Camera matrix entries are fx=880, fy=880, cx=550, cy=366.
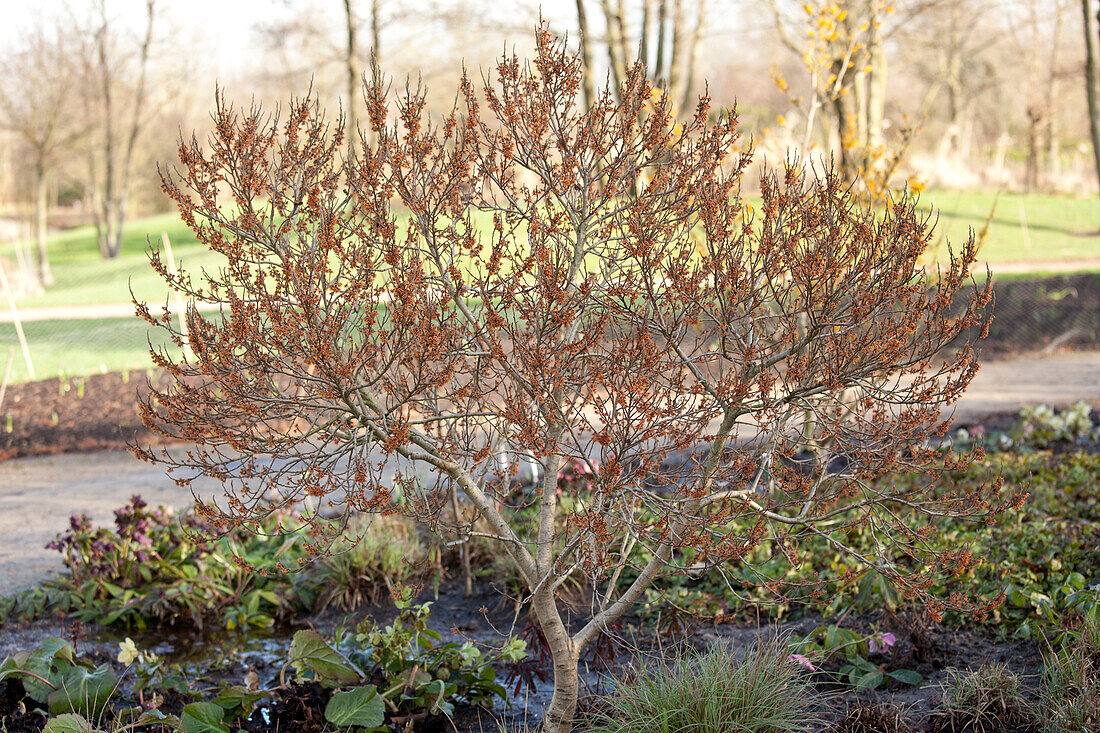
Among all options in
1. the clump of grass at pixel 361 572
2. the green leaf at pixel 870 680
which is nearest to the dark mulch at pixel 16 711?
the clump of grass at pixel 361 572

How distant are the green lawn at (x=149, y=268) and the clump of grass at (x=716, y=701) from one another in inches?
394

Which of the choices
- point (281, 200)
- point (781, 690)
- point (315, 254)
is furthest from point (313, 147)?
point (781, 690)

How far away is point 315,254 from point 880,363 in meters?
1.63

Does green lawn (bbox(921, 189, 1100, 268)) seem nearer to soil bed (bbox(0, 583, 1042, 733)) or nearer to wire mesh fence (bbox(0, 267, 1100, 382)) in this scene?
wire mesh fence (bbox(0, 267, 1100, 382))

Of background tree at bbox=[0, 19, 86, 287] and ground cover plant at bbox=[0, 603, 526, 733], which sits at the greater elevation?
background tree at bbox=[0, 19, 86, 287]

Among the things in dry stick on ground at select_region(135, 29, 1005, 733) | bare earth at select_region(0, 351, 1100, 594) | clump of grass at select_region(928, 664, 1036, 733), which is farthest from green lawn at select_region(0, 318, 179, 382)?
clump of grass at select_region(928, 664, 1036, 733)

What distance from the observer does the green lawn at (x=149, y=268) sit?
12898 mm

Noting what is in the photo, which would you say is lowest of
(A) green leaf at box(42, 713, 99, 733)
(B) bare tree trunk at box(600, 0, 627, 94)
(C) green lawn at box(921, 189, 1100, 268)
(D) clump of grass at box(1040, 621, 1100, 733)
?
(D) clump of grass at box(1040, 621, 1100, 733)

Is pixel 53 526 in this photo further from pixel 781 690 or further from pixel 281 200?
pixel 781 690

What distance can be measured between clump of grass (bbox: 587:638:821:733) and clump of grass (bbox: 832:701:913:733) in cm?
10

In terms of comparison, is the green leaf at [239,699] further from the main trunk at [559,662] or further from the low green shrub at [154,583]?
the low green shrub at [154,583]

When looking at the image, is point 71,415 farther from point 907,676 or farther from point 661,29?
point 661,29

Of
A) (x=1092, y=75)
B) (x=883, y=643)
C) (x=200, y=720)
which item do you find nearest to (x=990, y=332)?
(x=1092, y=75)

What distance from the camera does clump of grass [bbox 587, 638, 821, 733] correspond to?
273 cm
